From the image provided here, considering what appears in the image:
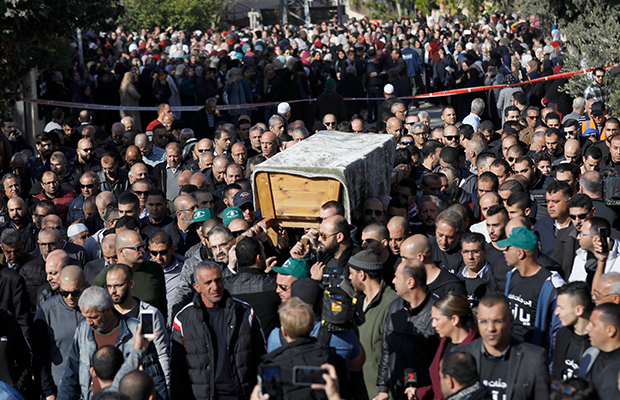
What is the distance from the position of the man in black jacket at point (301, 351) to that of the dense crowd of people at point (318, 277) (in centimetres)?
1

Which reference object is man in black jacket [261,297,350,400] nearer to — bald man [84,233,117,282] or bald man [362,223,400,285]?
bald man [362,223,400,285]

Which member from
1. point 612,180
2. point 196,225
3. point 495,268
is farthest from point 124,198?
point 612,180

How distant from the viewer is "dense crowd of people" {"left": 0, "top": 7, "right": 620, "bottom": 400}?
457 cm

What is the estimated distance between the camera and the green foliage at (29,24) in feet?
37.1

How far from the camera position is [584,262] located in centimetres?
634

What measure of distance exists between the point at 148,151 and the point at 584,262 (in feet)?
23.0

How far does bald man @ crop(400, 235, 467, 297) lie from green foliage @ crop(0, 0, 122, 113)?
7.68 metres

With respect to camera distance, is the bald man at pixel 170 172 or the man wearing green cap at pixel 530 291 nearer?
the man wearing green cap at pixel 530 291

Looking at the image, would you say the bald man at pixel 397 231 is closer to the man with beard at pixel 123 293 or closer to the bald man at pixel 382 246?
the bald man at pixel 382 246

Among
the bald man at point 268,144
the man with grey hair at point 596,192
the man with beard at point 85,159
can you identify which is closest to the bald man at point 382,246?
the man with grey hair at point 596,192

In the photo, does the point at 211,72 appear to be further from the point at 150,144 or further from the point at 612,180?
the point at 612,180

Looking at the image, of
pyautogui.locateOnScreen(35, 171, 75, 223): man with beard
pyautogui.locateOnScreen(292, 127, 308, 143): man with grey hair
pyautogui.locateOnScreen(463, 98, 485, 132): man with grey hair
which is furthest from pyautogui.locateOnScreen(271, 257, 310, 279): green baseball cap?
pyautogui.locateOnScreen(463, 98, 485, 132): man with grey hair

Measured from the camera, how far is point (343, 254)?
653 cm

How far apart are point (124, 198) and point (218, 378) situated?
3.32m
